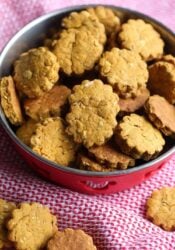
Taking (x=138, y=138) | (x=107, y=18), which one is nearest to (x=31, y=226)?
(x=138, y=138)

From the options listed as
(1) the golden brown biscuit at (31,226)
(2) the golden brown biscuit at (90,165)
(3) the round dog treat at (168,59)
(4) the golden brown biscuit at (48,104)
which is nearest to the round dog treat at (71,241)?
(1) the golden brown biscuit at (31,226)

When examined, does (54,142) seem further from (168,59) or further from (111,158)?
(168,59)

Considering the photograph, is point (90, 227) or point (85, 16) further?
point (85, 16)

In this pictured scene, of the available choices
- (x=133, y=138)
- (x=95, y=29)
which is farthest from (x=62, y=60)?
(x=133, y=138)

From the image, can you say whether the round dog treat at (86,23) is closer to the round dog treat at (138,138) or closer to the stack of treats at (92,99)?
the stack of treats at (92,99)

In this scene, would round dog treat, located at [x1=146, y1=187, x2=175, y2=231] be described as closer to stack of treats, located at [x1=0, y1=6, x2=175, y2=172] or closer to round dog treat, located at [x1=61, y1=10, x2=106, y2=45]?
stack of treats, located at [x1=0, y1=6, x2=175, y2=172]

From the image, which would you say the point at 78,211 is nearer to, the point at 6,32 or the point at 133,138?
the point at 133,138
